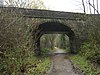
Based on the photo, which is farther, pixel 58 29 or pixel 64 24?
pixel 58 29

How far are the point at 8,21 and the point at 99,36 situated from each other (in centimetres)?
782

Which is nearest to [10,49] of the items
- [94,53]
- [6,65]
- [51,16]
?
[6,65]

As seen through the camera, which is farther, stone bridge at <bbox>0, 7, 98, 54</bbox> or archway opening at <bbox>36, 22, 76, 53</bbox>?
archway opening at <bbox>36, 22, 76, 53</bbox>

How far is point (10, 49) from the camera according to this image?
23.7 ft

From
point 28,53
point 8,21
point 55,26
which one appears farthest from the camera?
point 55,26

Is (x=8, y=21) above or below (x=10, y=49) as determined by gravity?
above

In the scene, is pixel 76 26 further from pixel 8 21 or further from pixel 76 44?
pixel 8 21

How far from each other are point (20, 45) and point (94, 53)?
798cm

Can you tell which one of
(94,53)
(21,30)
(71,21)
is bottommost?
(94,53)

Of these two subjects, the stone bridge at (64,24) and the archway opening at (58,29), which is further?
the archway opening at (58,29)

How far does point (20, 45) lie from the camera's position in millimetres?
7875

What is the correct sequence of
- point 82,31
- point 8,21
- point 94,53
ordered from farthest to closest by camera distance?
point 82,31 → point 94,53 → point 8,21

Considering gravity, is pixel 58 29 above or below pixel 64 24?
below

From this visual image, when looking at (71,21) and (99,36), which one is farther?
(71,21)
